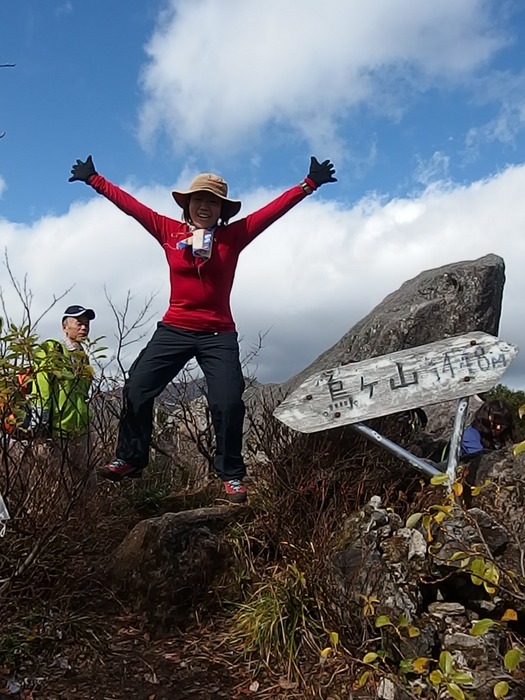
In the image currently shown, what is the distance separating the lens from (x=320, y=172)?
13.7 feet

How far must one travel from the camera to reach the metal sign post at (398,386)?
3.72 metres

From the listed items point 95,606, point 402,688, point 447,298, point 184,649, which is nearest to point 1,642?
point 95,606

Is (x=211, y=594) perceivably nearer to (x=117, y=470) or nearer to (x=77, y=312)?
(x=117, y=470)

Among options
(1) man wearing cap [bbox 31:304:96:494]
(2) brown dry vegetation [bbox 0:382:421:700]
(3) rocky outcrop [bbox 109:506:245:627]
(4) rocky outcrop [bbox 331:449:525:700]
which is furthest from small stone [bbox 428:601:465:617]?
(1) man wearing cap [bbox 31:304:96:494]

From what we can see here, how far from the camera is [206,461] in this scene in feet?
18.4

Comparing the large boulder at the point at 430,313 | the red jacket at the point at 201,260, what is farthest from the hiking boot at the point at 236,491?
the large boulder at the point at 430,313

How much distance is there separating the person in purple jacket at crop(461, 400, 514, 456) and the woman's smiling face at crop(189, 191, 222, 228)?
2.36 meters

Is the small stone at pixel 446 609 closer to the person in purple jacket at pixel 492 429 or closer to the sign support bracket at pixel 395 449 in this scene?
the sign support bracket at pixel 395 449

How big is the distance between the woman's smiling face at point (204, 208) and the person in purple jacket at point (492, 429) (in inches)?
93.1

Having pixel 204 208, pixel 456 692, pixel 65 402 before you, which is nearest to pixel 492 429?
pixel 204 208

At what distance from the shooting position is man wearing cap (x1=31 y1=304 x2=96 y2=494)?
3.36 meters

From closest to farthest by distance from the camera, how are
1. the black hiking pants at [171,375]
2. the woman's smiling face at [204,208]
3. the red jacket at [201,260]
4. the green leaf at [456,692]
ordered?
the green leaf at [456,692] < the black hiking pants at [171,375] < the red jacket at [201,260] < the woman's smiling face at [204,208]

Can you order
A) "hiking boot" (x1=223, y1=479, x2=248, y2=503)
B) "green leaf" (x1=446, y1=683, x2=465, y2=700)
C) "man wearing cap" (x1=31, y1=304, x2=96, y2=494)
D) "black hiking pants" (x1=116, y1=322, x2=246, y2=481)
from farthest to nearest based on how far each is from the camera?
"black hiking pants" (x1=116, y1=322, x2=246, y2=481) → "hiking boot" (x1=223, y1=479, x2=248, y2=503) → "man wearing cap" (x1=31, y1=304, x2=96, y2=494) → "green leaf" (x1=446, y1=683, x2=465, y2=700)

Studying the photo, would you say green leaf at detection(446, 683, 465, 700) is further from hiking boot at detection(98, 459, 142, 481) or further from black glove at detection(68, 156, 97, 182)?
black glove at detection(68, 156, 97, 182)
